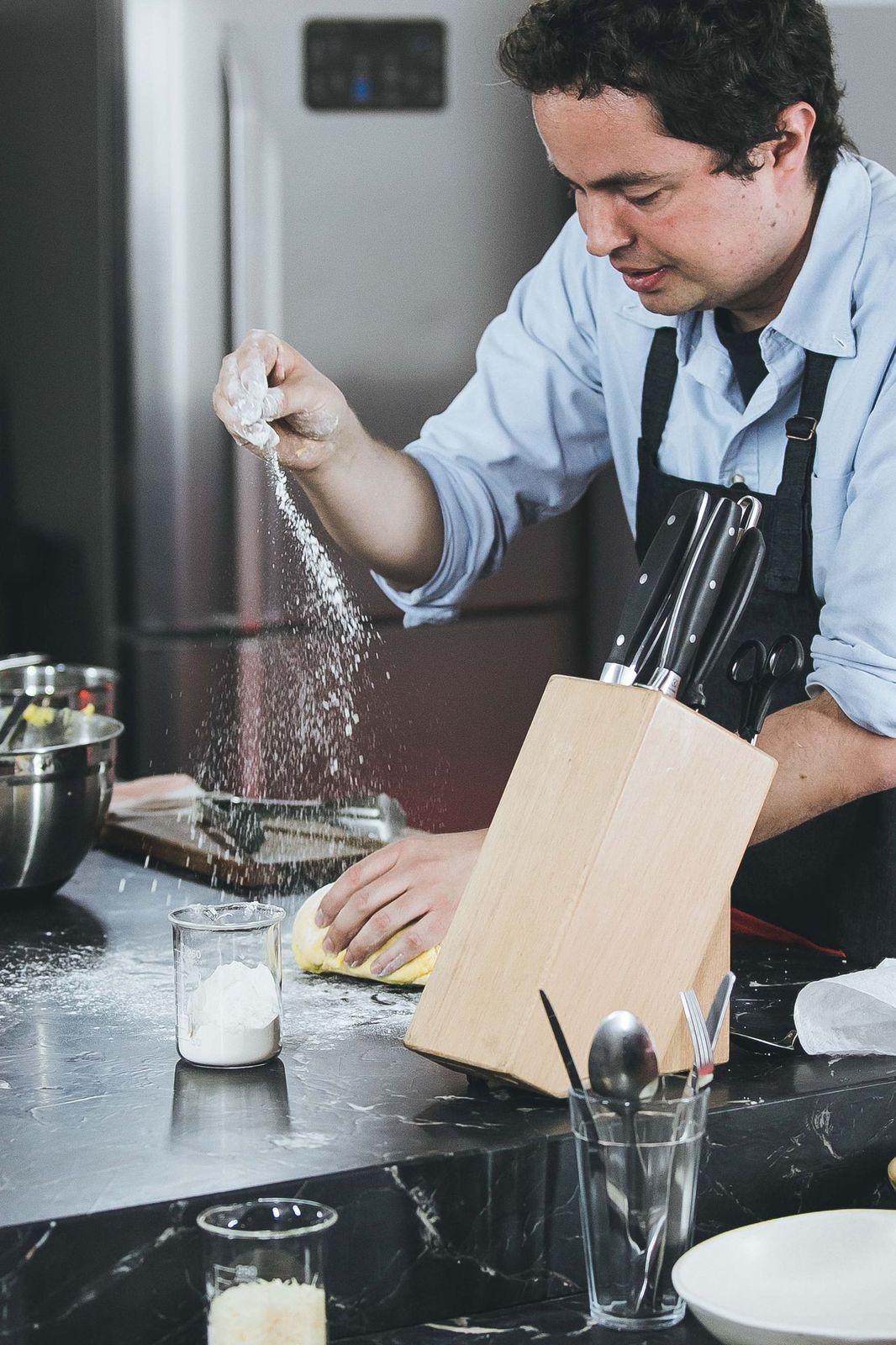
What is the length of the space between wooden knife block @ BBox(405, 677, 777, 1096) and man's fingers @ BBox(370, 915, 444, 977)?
0.21m

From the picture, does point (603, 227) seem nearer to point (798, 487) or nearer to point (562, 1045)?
point (798, 487)

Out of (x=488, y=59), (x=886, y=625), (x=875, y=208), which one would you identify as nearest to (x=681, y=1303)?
(x=886, y=625)

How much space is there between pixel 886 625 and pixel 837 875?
32cm

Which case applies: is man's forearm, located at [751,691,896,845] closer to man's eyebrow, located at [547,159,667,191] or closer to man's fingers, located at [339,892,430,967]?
man's fingers, located at [339,892,430,967]

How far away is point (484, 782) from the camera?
3.04 m

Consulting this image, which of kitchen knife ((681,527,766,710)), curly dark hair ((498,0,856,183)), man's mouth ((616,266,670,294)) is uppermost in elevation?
curly dark hair ((498,0,856,183))

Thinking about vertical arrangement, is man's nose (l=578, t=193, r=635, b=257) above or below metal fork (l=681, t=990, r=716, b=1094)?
above

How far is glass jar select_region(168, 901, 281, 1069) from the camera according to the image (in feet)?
3.58

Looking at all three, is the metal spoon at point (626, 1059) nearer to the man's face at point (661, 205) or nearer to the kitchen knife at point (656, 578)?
the kitchen knife at point (656, 578)

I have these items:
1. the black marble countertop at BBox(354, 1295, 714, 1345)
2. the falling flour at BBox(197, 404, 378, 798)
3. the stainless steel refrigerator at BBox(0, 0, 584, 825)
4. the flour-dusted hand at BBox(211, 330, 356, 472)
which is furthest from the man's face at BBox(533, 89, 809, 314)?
the stainless steel refrigerator at BBox(0, 0, 584, 825)

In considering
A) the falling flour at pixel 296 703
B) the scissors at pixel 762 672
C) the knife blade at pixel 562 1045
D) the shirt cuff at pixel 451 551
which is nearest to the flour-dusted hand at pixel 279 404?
the shirt cuff at pixel 451 551

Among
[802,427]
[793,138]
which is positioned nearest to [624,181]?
[793,138]

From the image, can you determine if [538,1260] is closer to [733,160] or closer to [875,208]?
[733,160]

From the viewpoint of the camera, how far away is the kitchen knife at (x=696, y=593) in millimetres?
1034
